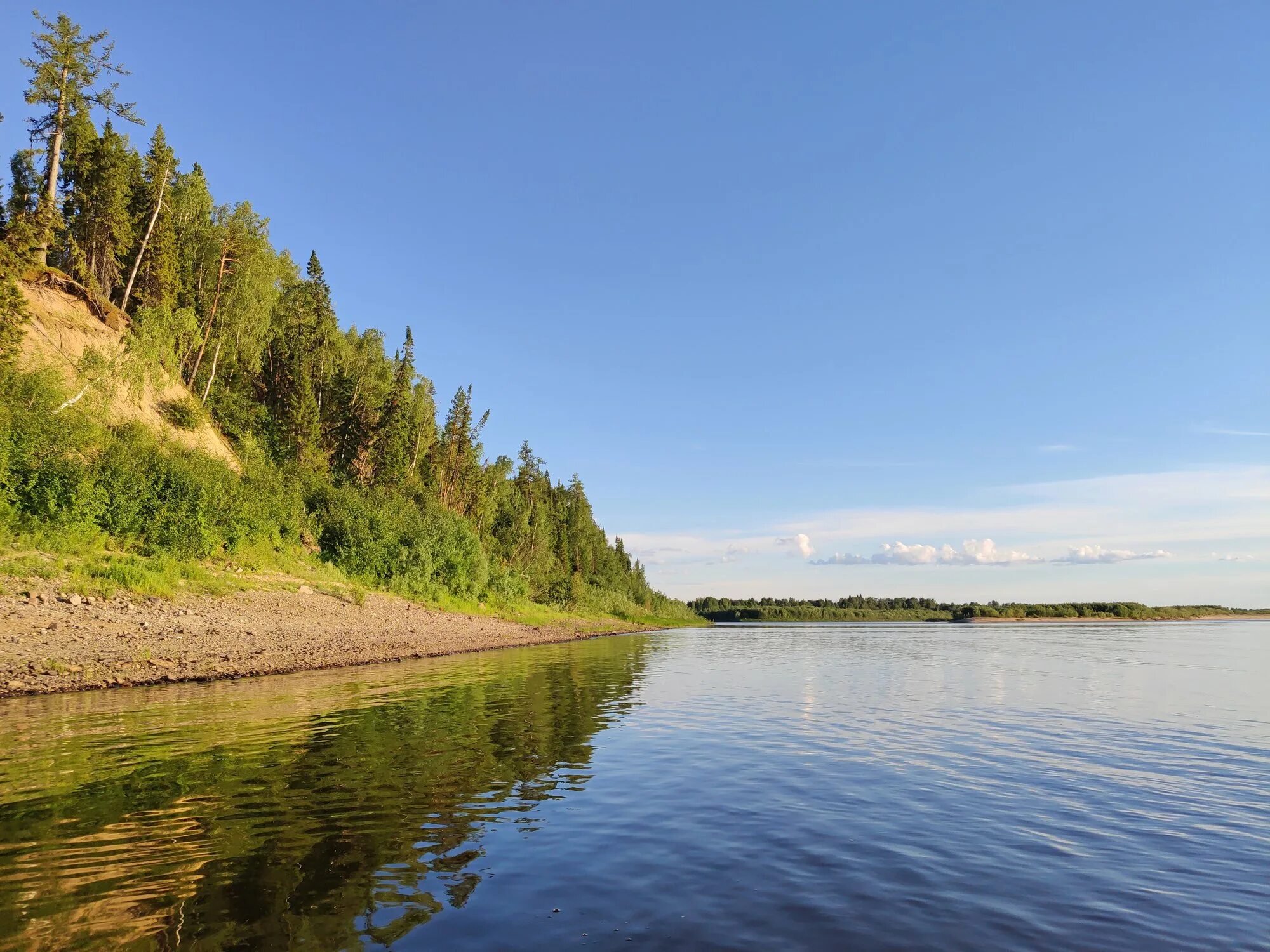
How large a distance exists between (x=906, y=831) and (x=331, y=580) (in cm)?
5423

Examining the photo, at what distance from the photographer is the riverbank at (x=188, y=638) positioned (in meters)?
26.0

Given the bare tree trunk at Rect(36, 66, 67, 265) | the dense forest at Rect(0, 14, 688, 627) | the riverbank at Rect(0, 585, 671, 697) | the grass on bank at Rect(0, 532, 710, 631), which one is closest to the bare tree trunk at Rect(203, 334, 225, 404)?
the dense forest at Rect(0, 14, 688, 627)

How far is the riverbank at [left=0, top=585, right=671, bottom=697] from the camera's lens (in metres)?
26.0

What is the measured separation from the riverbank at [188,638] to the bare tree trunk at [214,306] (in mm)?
30281

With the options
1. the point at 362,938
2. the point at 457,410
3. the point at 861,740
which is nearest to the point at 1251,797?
the point at 861,740

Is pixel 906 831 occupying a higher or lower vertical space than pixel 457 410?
lower

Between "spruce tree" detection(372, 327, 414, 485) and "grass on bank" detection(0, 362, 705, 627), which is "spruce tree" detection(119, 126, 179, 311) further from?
"spruce tree" detection(372, 327, 414, 485)

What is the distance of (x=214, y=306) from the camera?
6706cm

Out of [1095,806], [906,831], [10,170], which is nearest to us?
[906,831]

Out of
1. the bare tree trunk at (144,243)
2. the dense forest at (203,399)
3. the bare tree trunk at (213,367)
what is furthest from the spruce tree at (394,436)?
the bare tree trunk at (144,243)

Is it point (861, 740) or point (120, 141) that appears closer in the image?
point (861, 740)

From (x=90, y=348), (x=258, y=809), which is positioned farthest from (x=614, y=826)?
(x=90, y=348)

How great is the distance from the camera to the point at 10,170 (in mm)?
61562

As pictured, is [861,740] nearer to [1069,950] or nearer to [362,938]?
[1069,950]
